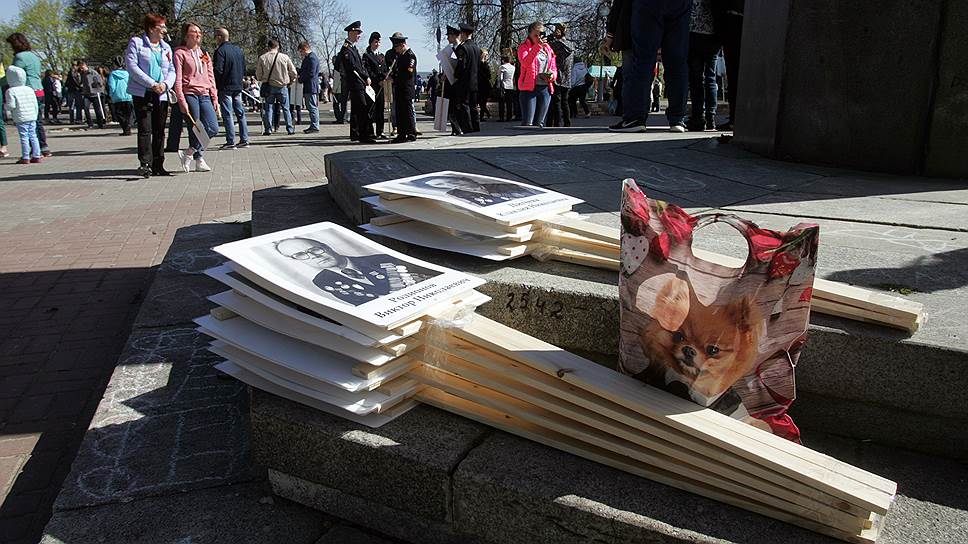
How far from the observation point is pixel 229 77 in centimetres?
1275

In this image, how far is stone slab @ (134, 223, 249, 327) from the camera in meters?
3.64

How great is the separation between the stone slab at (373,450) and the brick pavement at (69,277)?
35.5 inches

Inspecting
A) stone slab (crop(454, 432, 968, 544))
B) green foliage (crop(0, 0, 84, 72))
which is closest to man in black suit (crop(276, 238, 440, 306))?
stone slab (crop(454, 432, 968, 544))

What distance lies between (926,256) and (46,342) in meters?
4.28

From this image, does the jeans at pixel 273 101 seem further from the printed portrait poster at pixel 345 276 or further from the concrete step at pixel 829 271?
the printed portrait poster at pixel 345 276

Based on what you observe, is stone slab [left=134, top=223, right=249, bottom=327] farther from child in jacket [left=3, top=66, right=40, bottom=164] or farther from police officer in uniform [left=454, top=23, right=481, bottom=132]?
child in jacket [left=3, top=66, right=40, bottom=164]

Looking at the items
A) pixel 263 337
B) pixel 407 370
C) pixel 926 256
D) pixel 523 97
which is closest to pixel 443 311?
pixel 407 370

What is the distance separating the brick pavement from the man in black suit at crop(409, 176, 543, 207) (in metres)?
1.77

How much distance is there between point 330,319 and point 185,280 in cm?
262

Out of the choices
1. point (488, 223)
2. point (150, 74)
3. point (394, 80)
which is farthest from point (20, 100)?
point (488, 223)

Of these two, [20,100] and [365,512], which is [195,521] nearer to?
[365,512]

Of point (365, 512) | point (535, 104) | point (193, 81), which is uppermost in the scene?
point (193, 81)

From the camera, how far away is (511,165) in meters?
4.62

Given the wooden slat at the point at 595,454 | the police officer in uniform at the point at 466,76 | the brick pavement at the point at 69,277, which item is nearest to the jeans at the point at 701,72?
the brick pavement at the point at 69,277
